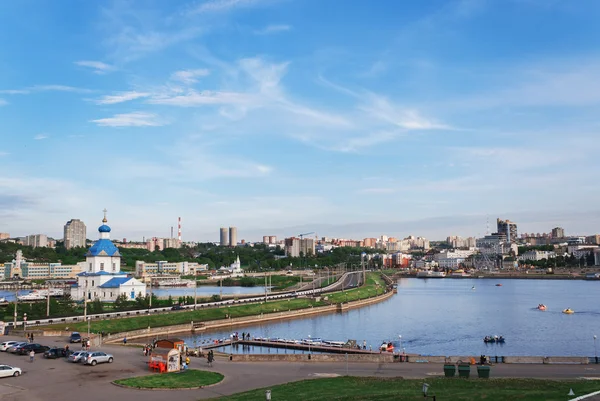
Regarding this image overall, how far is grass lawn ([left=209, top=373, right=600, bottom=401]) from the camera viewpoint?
20609 millimetres

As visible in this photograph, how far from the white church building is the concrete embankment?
47.3 feet

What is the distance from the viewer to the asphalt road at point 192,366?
24.4m

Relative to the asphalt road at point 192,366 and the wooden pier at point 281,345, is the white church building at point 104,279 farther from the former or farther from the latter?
the asphalt road at point 192,366

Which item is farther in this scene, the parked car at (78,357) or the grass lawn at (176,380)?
the parked car at (78,357)

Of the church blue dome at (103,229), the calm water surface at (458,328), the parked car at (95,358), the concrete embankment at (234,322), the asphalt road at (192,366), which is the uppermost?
the church blue dome at (103,229)

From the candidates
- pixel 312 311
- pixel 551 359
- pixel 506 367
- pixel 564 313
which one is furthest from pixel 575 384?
pixel 564 313

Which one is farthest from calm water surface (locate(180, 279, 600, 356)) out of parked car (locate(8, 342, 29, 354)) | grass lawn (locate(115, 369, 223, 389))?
grass lawn (locate(115, 369, 223, 389))

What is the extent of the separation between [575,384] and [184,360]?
19.1 meters

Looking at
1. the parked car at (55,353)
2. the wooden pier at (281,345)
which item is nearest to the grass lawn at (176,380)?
the parked car at (55,353)

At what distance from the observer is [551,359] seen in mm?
31281

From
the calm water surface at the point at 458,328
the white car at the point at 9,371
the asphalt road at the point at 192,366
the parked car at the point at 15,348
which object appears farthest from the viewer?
→ the calm water surface at the point at 458,328

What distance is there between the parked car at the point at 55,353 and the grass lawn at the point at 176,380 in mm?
9063

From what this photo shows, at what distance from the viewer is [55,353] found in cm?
3381

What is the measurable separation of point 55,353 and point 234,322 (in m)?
36.3
